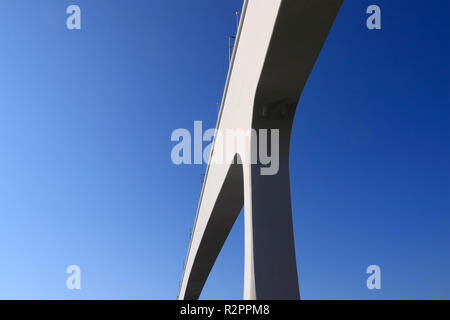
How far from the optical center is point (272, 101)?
5547mm

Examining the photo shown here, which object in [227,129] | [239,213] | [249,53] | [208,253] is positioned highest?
[249,53]

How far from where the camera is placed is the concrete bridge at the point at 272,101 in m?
4.29

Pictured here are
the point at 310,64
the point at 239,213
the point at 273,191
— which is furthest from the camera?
the point at 239,213

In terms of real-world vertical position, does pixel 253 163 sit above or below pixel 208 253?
above

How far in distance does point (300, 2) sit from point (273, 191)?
2778 millimetres

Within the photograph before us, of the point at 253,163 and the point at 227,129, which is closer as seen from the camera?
the point at 253,163

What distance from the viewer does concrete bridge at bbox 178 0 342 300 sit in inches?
169

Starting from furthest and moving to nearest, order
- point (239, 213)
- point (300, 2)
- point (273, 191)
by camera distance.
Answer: point (239, 213), point (273, 191), point (300, 2)

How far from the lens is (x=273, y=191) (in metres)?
5.63
